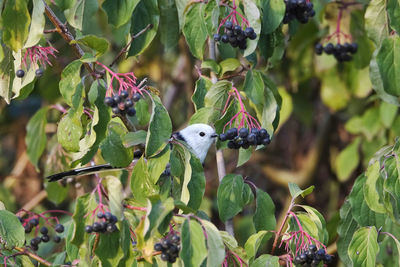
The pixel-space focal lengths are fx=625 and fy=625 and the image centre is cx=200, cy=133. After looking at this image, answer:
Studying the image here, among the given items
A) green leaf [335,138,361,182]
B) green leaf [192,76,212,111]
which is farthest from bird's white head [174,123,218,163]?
green leaf [335,138,361,182]

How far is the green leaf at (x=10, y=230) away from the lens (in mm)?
2490

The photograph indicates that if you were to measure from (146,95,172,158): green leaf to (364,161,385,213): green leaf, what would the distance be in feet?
3.22

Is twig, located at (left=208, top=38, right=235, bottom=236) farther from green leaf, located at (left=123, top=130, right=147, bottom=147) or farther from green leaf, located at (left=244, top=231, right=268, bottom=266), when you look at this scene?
green leaf, located at (left=123, top=130, right=147, bottom=147)

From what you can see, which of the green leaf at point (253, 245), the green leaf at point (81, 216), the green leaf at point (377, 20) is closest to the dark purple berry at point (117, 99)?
the green leaf at point (81, 216)

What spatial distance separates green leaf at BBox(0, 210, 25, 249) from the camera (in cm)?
249

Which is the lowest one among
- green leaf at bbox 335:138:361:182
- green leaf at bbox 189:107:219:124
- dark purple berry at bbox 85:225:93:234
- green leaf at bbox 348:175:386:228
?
green leaf at bbox 335:138:361:182

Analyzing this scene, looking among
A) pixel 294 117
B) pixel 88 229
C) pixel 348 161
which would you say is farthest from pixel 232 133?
pixel 294 117

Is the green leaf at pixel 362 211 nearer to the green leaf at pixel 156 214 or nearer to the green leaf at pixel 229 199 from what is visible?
the green leaf at pixel 229 199

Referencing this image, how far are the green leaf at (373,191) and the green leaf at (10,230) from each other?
148 centimetres

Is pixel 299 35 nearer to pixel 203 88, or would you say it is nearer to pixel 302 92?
pixel 302 92

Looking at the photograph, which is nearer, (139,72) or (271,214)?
(271,214)

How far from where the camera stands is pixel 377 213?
9.45 feet

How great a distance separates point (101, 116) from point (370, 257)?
1223 mm

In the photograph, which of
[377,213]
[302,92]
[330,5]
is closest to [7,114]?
[302,92]
